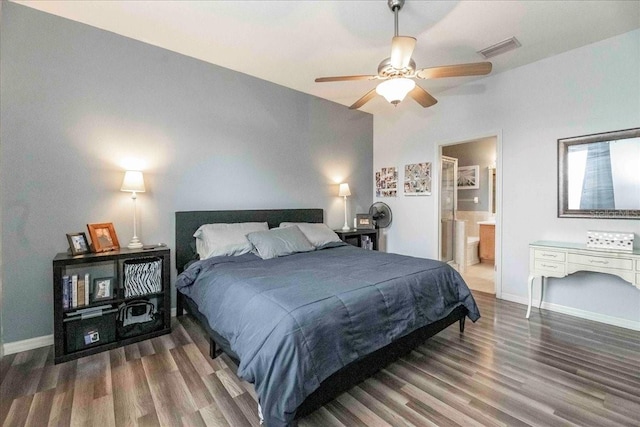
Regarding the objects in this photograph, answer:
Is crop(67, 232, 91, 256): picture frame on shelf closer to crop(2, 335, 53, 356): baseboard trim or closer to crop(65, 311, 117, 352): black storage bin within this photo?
crop(65, 311, 117, 352): black storage bin

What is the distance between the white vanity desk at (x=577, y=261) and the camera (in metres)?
2.46

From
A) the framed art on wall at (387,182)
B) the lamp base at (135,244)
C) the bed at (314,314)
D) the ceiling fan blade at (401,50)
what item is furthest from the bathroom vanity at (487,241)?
the lamp base at (135,244)

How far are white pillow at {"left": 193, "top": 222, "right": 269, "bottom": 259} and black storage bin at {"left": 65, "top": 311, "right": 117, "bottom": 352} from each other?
89cm

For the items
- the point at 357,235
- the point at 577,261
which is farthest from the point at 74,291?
the point at 577,261

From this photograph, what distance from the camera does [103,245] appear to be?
2.51 m

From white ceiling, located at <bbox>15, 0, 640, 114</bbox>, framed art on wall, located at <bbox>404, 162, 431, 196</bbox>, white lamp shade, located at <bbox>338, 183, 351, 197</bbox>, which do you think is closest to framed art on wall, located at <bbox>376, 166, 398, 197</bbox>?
framed art on wall, located at <bbox>404, 162, 431, 196</bbox>

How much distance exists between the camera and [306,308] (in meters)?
1.54

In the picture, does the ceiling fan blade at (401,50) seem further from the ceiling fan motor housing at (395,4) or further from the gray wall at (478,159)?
the gray wall at (478,159)

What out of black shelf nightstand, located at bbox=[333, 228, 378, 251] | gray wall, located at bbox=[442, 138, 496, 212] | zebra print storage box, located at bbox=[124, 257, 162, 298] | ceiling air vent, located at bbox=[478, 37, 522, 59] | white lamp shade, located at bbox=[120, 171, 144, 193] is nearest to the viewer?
zebra print storage box, located at bbox=[124, 257, 162, 298]

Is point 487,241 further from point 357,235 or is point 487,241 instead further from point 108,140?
point 108,140

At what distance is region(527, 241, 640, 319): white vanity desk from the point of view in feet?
8.09

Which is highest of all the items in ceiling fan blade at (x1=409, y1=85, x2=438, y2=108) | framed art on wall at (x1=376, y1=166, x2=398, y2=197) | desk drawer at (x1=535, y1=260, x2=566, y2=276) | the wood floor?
ceiling fan blade at (x1=409, y1=85, x2=438, y2=108)

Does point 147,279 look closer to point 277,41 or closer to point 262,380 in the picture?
point 262,380

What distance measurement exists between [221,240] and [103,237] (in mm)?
982
